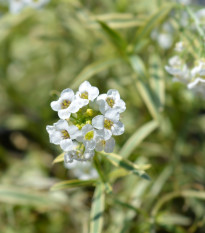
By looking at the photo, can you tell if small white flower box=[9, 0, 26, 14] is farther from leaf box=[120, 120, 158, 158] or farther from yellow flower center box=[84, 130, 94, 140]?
yellow flower center box=[84, 130, 94, 140]

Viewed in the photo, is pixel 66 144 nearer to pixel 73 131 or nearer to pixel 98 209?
pixel 73 131

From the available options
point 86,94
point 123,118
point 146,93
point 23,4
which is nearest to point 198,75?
point 146,93

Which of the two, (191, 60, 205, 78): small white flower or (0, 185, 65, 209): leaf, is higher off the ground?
(191, 60, 205, 78): small white flower

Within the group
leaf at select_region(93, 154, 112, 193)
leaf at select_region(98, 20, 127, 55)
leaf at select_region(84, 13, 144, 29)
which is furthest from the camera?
leaf at select_region(84, 13, 144, 29)

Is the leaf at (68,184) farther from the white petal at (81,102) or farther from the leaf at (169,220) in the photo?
the leaf at (169,220)

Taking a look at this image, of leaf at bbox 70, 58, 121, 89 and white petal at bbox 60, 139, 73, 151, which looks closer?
white petal at bbox 60, 139, 73, 151

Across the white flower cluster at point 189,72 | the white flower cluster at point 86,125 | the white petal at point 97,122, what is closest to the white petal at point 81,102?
the white flower cluster at point 86,125

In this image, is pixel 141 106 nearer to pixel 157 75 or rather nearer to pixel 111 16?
Answer: pixel 157 75

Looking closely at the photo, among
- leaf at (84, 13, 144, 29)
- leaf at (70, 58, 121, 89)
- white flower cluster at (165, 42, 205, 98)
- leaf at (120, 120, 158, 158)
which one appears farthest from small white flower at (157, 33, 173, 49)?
leaf at (120, 120, 158, 158)
